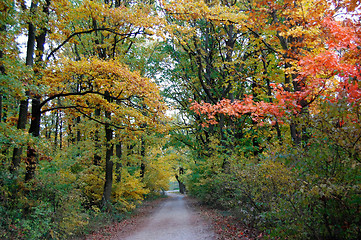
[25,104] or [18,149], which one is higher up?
[25,104]

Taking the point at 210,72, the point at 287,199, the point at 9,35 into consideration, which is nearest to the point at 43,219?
the point at 9,35

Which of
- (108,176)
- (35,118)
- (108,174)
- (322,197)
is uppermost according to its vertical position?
(35,118)

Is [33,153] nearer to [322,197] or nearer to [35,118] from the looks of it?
[35,118]

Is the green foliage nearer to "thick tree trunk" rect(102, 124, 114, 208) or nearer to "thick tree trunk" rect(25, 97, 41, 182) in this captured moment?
"thick tree trunk" rect(25, 97, 41, 182)

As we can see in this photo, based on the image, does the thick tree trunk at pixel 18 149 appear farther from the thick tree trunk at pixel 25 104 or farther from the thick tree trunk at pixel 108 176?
the thick tree trunk at pixel 108 176

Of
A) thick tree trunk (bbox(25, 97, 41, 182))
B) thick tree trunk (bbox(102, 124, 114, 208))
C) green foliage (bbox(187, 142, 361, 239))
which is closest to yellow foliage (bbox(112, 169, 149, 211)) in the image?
thick tree trunk (bbox(102, 124, 114, 208))

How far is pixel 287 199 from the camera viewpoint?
3562 mm

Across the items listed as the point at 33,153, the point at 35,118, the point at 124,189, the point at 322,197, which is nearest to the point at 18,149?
the point at 33,153

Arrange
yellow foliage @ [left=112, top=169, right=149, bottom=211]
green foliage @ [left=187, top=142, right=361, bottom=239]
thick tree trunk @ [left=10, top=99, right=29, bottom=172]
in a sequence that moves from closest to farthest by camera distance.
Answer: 1. green foliage @ [left=187, top=142, right=361, bottom=239]
2. thick tree trunk @ [left=10, top=99, right=29, bottom=172]
3. yellow foliage @ [left=112, top=169, right=149, bottom=211]

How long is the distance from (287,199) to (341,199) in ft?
2.94

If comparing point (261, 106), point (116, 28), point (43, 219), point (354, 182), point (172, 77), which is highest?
point (172, 77)

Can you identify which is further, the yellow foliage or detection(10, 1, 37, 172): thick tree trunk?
the yellow foliage

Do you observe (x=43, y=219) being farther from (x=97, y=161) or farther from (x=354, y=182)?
(x=97, y=161)

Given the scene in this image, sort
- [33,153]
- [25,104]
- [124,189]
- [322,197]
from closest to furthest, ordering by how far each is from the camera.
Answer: [322,197], [33,153], [25,104], [124,189]
